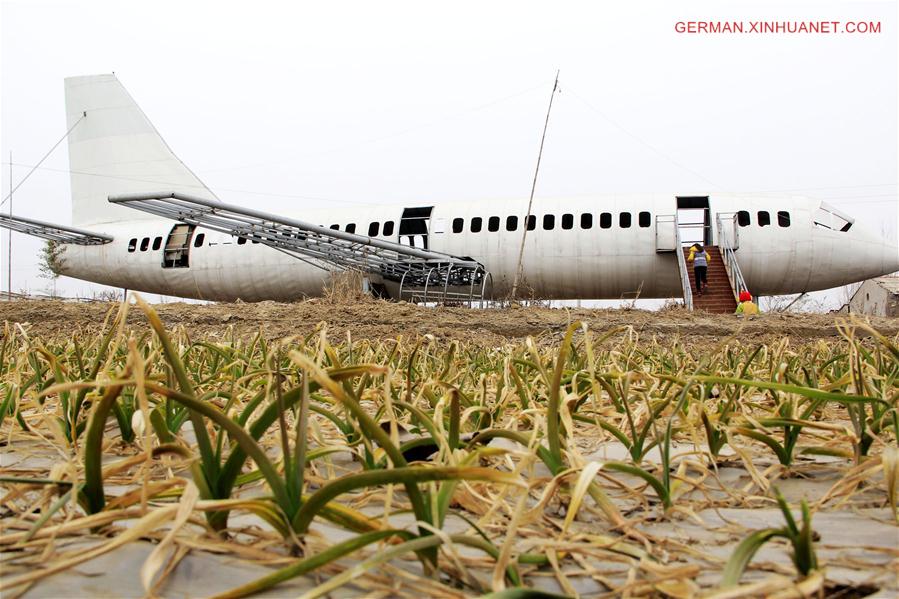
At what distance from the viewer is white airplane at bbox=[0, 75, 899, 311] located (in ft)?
43.0

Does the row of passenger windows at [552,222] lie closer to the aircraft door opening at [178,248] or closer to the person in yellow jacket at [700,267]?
the person in yellow jacket at [700,267]

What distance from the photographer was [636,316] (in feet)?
29.8

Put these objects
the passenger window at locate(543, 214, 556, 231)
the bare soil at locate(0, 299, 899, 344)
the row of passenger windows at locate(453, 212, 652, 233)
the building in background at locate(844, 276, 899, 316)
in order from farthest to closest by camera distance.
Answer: the building in background at locate(844, 276, 899, 316)
the passenger window at locate(543, 214, 556, 231)
the row of passenger windows at locate(453, 212, 652, 233)
the bare soil at locate(0, 299, 899, 344)

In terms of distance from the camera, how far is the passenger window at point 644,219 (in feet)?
45.6

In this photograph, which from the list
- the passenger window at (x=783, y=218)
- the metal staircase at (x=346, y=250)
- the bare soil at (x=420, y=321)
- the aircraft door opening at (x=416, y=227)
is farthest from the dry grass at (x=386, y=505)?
the aircraft door opening at (x=416, y=227)

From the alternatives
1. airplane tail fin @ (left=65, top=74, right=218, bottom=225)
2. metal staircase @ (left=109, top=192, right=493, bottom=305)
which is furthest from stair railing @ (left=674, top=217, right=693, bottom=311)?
airplane tail fin @ (left=65, top=74, right=218, bottom=225)

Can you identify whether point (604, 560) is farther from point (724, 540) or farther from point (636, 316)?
point (636, 316)

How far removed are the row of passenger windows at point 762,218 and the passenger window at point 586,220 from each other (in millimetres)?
3051

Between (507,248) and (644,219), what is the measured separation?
3.02 metres

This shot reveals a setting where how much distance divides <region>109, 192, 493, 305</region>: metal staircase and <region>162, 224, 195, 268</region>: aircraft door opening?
385cm

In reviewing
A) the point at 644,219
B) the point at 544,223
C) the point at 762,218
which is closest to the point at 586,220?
the point at 544,223

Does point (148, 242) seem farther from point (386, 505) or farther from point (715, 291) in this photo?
point (386, 505)

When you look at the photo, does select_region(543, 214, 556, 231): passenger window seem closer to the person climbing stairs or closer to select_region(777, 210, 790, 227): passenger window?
the person climbing stairs

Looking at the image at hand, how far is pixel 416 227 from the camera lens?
50.5ft
